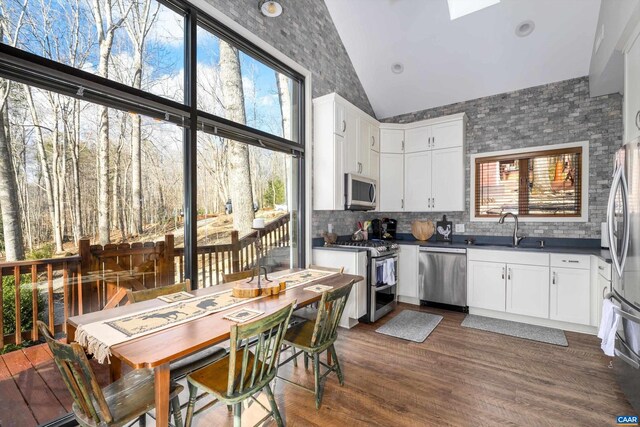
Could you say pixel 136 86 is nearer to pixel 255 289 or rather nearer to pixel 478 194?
pixel 255 289

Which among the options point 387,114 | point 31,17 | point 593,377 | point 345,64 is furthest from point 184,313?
point 387,114

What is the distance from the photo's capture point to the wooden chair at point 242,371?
1410 mm

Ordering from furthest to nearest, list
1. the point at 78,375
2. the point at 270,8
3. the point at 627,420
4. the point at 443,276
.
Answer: the point at 443,276 → the point at 270,8 → the point at 627,420 → the point at 78,375

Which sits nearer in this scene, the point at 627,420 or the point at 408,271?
the point at 627,420

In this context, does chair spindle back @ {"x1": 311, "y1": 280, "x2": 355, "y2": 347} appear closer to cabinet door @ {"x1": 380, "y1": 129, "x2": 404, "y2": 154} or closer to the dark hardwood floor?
the dark hardwood floor

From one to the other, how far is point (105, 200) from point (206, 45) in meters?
1.64

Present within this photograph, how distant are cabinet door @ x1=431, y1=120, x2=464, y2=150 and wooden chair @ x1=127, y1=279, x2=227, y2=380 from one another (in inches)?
153

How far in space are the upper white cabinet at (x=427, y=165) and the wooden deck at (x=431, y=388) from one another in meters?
2.09

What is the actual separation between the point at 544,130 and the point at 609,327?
2902mm

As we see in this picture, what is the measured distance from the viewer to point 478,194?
4.51 meters

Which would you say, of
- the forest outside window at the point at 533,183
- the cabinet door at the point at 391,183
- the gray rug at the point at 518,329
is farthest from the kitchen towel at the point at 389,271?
the forest outside window at the point at 533,183

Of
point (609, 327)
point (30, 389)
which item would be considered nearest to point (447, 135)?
point (609, 327)

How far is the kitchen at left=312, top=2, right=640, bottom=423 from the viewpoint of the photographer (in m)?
3.54

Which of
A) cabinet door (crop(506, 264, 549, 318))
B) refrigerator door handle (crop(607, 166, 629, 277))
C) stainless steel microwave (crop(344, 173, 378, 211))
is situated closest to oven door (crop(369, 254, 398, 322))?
stainless steel microwave (crop(344, 173, 378, 211))
